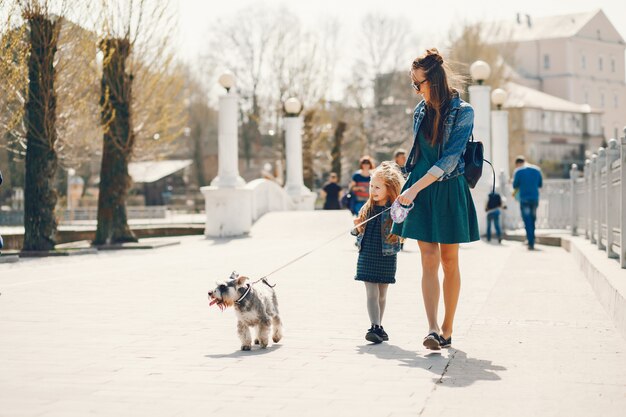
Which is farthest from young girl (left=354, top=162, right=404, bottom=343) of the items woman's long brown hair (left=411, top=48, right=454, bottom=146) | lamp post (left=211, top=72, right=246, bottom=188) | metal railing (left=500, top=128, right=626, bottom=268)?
lamp post (left=211, top=72, right=246, bottom=188)

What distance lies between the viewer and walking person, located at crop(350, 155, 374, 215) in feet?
57.7

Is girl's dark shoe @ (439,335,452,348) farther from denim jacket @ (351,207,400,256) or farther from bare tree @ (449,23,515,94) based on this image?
bare tree @ (449,23,515,94)

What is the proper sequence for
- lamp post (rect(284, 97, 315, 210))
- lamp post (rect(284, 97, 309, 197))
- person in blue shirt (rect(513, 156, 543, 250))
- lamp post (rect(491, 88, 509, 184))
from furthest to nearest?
lamp post (rect(284, 97, 315, 210)) → lamp post (rect(284, 97, 309, 197)) → lamp post (rect(491, 88, 509, 184)) → person in blue shirt (rect(513, 156, 543, 250))

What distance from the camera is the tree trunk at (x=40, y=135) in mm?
19391

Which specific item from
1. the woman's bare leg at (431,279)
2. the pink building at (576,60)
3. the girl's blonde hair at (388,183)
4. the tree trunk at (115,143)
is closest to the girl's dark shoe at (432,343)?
the woman's bare leg at (431,279)

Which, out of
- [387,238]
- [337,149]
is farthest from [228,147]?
[337,149]

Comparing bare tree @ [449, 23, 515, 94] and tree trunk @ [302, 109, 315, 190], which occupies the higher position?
bare tree @ [449, 23, 515, 94]

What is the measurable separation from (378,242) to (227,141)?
1802 centimetres

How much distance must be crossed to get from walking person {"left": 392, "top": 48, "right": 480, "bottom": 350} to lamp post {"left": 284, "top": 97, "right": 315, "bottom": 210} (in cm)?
2451

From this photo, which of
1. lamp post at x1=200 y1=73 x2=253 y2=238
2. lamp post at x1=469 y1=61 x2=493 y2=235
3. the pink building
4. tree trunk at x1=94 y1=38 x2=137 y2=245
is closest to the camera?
tree trunk at x1=94 y1=38 x2=137 y2=245

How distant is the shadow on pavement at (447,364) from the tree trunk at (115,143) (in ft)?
51.4

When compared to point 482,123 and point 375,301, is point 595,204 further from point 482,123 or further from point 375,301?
point 375,301

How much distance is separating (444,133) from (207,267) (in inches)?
333

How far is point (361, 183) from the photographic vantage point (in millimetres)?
17766
